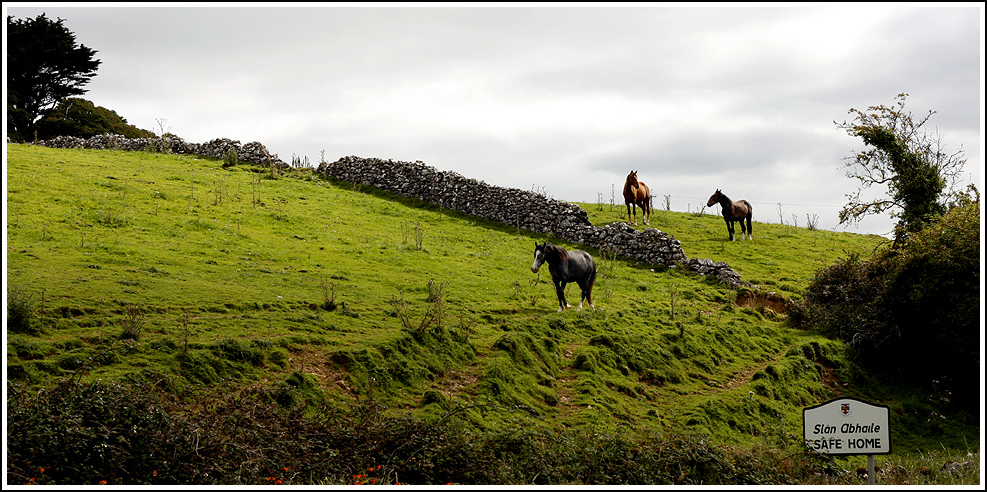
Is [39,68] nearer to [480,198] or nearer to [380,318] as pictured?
[480,198]

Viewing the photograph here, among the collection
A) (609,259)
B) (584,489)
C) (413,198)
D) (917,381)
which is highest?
(413,198)

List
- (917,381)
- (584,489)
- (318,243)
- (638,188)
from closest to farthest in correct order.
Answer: (584,489) < (917,381) < (318,243) < (638,188)

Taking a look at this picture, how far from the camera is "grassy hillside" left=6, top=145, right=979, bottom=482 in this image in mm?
11641

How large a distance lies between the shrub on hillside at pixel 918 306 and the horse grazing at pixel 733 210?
31.3 ft

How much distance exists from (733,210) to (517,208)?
9305 mm

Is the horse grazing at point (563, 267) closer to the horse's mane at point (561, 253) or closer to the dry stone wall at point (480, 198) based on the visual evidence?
the horse's mane at point (561, 253)

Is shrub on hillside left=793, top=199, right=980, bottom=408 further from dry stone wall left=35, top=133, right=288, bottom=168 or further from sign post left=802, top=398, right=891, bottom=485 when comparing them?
dry stone wall left=35, top=133, right=288, bottom=168

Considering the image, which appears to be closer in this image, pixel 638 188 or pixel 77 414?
pixel 77 414

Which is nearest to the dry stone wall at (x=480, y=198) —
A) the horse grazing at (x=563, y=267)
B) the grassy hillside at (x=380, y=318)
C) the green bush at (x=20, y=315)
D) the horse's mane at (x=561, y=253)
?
the grassy hillside at (x=380, y=318)

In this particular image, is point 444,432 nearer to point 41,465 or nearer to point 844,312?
point 41,465

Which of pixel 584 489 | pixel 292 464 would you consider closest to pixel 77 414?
pixel 292 464

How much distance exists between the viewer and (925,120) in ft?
74.9

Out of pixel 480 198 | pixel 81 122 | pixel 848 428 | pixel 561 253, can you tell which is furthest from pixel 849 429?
pixel 81 122

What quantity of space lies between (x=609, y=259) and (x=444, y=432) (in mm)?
17774
